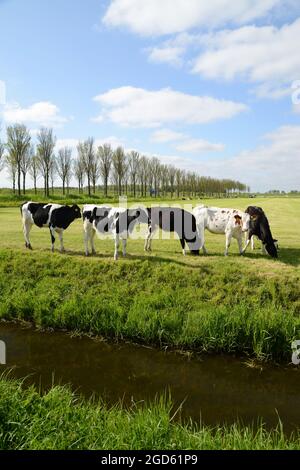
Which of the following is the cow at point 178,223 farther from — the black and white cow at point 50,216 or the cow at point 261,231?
the black and white cow at point 50,216

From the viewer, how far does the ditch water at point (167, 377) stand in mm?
5887

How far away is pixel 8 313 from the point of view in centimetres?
977

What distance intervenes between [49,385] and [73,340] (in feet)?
7.16

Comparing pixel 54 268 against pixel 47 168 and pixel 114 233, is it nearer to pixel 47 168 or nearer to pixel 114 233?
pixel 114 233

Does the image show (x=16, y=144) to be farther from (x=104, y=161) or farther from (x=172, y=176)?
(x=172, y=176)

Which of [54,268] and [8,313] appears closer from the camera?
[8,313]

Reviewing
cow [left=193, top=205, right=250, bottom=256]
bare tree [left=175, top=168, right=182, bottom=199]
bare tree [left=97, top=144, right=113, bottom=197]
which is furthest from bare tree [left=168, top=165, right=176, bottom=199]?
cow [left=193, top=205, right=250, bottom=256]

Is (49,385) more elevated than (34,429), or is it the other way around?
(34,429)

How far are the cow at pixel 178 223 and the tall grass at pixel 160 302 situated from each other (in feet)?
6.13

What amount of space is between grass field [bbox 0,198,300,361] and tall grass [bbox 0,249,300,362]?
25 millimetres

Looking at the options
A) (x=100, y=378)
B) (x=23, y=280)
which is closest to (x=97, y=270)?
(x=23, y=280)

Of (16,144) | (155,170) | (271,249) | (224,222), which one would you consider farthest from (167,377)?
(155,170)

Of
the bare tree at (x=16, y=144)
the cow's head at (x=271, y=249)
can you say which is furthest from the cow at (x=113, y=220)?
the bare tree at (x=16, y=144)

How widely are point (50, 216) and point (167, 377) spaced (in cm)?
813
